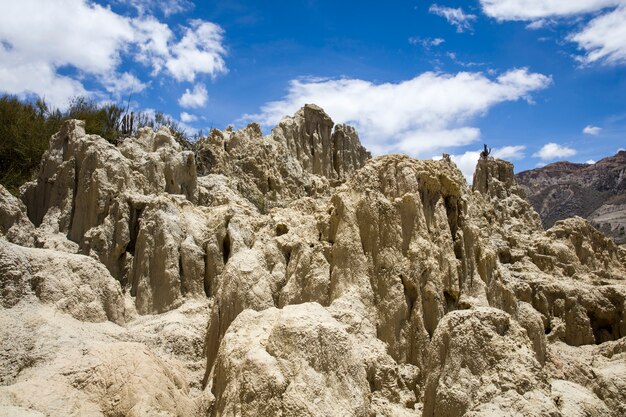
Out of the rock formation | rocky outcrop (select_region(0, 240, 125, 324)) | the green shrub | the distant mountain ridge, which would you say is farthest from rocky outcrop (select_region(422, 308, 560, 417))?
the distant mountain ridge

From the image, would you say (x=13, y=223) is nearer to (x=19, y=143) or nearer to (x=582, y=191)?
(x=19, y=143)

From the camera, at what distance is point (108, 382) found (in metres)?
7.78

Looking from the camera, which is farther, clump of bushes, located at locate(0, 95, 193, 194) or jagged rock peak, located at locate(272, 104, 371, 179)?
jagged rock peak, located at locate(272, 104, 371, 179)

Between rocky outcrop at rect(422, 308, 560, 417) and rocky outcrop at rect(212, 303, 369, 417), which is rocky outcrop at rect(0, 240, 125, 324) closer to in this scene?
rocky outcrop at rect(212, 303, 369, 417)

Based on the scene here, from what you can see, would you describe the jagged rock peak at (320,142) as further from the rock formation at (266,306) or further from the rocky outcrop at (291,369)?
the rocky outcrop at (291,369)

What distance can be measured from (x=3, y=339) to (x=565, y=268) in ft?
67.0

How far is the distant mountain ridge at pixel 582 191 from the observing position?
92.8m

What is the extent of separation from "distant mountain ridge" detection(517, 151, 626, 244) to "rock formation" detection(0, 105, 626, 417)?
7701 cm

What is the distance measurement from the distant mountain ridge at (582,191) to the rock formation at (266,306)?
253 feet

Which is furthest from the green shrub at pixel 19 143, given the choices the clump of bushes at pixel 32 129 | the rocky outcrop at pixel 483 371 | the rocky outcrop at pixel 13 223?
the rocky outcrop at pixel 483 371

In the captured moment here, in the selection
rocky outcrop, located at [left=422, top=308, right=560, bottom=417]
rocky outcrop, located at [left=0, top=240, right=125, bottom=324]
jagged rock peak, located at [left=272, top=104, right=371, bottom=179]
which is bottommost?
rocky outcrop, located at [left=422, top=308, right=560, bottom=417]

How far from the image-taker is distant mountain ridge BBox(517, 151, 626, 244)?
9281 centimetres

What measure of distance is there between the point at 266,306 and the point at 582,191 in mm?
112178

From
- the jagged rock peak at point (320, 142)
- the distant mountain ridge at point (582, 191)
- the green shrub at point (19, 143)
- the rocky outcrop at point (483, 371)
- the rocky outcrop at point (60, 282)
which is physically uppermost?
the distant mountain ridge at point (582, 191)
